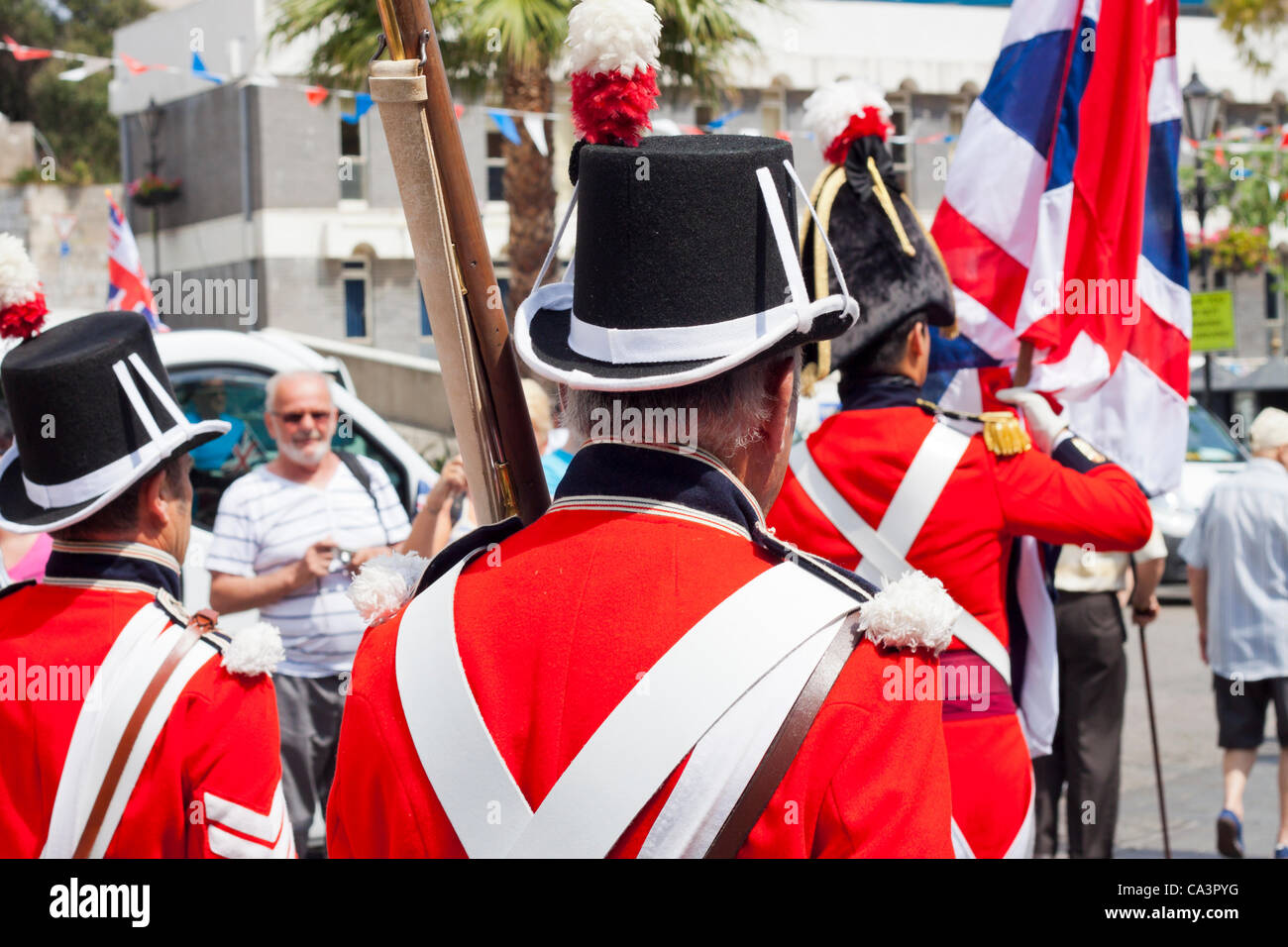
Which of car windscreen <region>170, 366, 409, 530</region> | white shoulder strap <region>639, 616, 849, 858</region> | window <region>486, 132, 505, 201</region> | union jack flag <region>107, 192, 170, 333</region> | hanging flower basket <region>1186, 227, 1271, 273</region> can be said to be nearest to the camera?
white shoulder strap <region>639, 616, 849, 858</region>

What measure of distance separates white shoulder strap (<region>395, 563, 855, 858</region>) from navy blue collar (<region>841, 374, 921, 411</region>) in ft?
6.36

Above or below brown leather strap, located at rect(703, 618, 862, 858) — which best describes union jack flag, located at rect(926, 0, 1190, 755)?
above

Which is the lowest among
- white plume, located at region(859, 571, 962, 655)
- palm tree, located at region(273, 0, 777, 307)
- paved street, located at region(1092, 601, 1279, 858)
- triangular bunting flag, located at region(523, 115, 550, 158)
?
paved street, located at region(1092, 601, 1279, 858)

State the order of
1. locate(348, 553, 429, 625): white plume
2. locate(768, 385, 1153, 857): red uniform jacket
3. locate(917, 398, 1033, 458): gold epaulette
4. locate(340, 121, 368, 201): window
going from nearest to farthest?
1. locate(348, 553, 429, 625): white plume
2. locate(768, 385, 1153, 857): red uniform jacket
3. locate(917, 398, 1033, 458): gold epaulette
4. locate(340, 121, 368, 201): window

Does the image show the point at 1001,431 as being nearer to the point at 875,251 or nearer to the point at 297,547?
the point at 875,251

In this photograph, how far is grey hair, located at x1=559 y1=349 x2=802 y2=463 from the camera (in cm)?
183

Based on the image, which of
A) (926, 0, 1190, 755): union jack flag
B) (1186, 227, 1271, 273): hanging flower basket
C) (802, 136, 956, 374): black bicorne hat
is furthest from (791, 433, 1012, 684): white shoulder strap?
(1186, 227, 1271, 273): hanging flower basket

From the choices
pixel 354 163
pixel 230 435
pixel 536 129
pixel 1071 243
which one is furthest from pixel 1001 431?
pixel 354 163

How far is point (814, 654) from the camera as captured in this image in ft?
5.76

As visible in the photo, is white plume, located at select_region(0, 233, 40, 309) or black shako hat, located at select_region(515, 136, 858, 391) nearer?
black shako hat, located at select_region(515, 136, 858, 391)

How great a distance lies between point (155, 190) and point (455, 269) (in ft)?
84.1

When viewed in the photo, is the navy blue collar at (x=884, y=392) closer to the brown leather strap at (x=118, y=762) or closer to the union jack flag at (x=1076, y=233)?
the union jack flag at (x=1076, y=233)

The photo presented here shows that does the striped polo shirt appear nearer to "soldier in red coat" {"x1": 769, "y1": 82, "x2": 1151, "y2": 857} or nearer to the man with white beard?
the man with white beard

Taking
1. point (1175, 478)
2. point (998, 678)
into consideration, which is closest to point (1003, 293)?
point (1175, 478)
